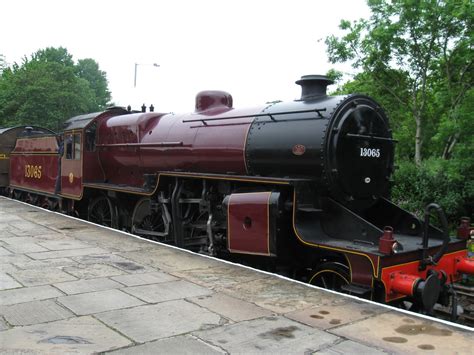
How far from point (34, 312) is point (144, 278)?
4.94 feet

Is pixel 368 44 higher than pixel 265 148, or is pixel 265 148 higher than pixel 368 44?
pixel 368 44

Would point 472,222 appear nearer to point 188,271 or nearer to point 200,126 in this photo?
point 200,126

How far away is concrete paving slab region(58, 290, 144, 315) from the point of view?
4341mm

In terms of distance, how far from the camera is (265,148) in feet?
21.6

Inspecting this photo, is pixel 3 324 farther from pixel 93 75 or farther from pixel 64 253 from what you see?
pixel 93 75

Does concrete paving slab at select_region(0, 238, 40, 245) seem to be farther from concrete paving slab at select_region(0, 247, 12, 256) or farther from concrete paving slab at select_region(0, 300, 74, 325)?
concrete paving slab at select_region(0, 300, 74, 325)

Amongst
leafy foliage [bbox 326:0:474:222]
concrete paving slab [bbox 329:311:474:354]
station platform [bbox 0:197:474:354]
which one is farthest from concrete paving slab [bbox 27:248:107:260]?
leafy foliage [bbox 326:0:474:222]

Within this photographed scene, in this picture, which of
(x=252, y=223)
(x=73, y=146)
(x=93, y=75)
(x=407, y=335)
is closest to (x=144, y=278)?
(x=252, y=223)

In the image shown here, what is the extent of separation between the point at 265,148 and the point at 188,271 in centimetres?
200

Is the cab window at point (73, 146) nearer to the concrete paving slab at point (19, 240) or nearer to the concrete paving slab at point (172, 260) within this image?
the concrete paving slab at point (19, 240)

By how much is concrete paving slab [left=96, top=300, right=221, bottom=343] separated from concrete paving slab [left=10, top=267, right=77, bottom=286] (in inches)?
57.0

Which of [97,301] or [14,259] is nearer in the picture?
[97,301]

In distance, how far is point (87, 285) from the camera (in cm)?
517

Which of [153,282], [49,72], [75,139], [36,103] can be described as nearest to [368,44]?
[75,139]
